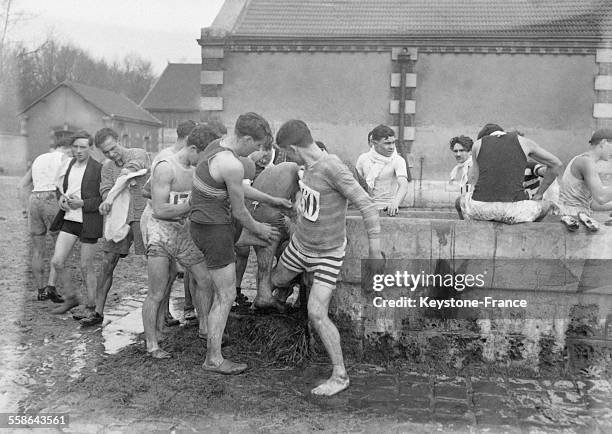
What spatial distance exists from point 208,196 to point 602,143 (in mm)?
3267

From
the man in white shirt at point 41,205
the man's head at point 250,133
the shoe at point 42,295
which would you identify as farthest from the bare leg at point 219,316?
the man in white shirt at point 41,205

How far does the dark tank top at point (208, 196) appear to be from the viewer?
16.3 feet

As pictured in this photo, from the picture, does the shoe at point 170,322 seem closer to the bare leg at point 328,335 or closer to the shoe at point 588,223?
the bare leg at point 328,335

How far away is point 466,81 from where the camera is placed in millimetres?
17734

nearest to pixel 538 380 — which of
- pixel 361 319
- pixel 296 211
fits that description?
pixel 361 319

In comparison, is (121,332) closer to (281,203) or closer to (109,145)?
(109,145)

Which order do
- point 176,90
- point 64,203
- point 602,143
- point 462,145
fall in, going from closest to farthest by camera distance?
point 602,143, point 64,203, point 462,145, point 176,90

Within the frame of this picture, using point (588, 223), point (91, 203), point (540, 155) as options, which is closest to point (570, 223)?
point (588, 223)

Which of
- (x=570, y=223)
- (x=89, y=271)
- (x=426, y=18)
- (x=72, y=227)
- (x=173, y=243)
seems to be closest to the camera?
(x=570, y=223)

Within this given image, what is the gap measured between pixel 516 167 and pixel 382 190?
199 centimetres

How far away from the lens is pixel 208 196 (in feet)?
16.3

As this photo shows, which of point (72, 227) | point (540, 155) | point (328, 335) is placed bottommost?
point (328, 335)

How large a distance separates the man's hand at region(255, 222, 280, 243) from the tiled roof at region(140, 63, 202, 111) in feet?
154

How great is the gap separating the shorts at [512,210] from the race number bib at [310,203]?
4.68ft
